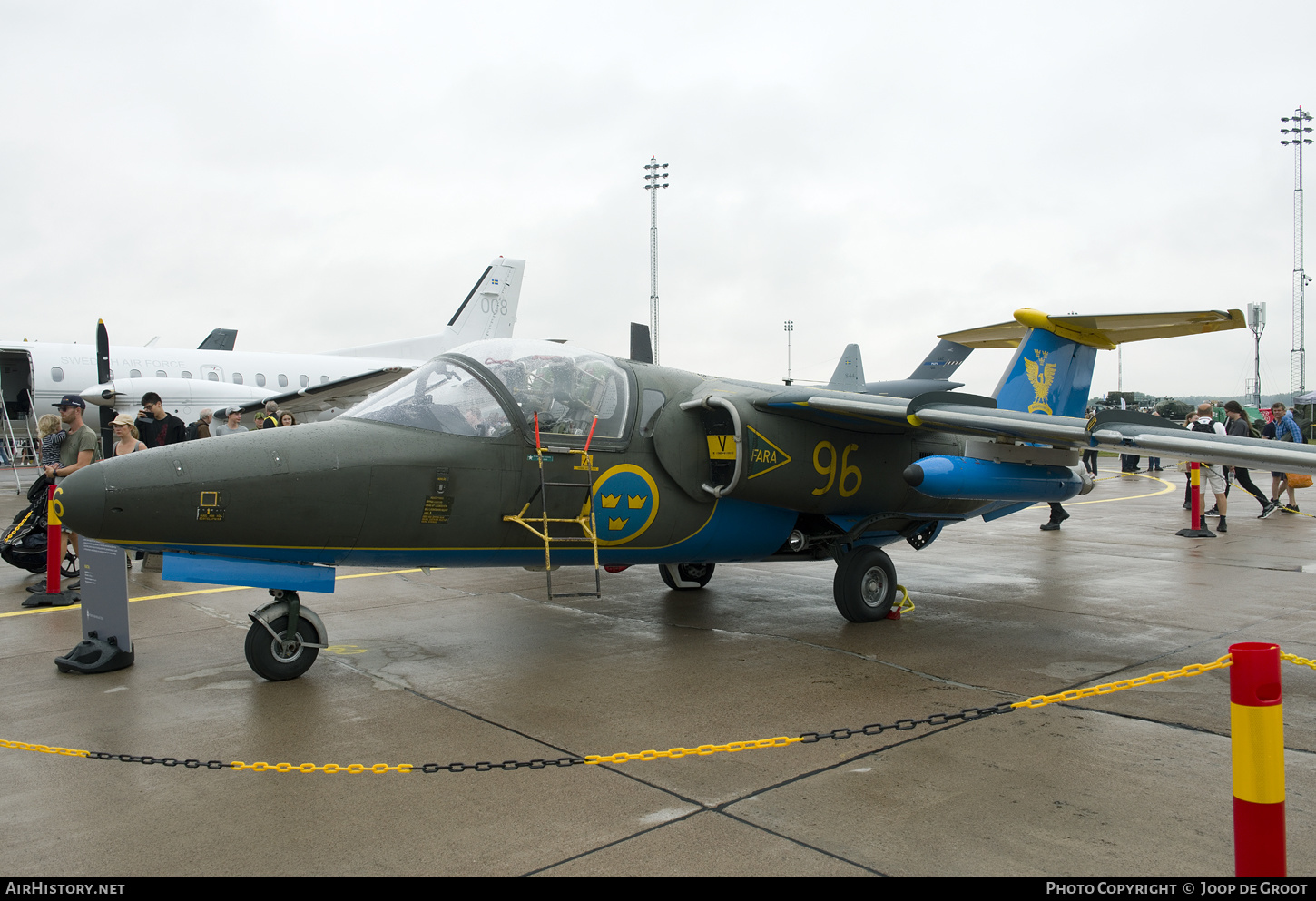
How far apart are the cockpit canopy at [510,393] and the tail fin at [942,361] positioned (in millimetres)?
17489

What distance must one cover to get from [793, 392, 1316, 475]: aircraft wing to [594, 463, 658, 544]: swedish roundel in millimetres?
1478

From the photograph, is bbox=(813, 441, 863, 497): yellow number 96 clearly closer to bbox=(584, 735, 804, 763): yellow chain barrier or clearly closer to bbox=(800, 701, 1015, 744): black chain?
bbox=(800, 701, 1015, 744): black chain

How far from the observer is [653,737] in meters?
4.64

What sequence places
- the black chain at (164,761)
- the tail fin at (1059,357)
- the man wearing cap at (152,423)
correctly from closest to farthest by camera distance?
the black chain at (164,761) < the tail fin at (1059,357) < the man wearing cap at (152,423)

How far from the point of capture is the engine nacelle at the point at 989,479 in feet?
21.7

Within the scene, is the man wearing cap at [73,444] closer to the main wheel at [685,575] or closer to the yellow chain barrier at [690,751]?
the main wheel at [685,575]

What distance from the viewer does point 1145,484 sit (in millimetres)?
24094

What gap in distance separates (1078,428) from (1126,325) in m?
3.17

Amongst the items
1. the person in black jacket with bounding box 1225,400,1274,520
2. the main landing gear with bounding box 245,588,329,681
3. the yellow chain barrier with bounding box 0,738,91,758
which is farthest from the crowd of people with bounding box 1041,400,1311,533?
the yellow chain barrier with bounding box 0,738,91,758

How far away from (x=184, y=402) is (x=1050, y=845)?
68.3 feet

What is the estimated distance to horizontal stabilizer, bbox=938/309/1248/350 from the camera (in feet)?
25.1

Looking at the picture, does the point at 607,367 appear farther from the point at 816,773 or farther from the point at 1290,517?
the point at 1290,517

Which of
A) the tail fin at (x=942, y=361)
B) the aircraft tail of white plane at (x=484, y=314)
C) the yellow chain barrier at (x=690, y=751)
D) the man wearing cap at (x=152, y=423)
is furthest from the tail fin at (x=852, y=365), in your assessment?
the yellow chain barrier at (x=690, y=751)
